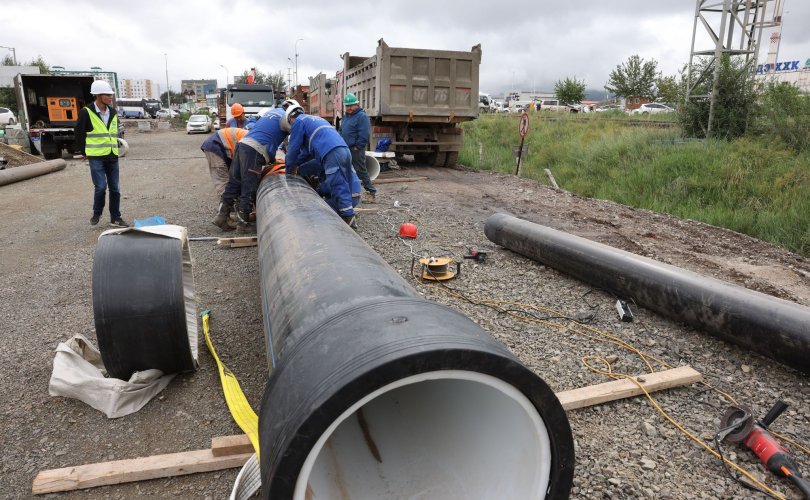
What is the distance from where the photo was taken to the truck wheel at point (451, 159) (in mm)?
12750

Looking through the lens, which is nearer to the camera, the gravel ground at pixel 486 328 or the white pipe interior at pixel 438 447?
the white pipe interior at pixel 438 447

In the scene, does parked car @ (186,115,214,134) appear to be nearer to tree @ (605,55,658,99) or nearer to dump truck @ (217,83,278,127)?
dump truck @ (217,83,278,127)

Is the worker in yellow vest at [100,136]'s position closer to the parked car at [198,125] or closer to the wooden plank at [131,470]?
the wooden plank at [131,470]

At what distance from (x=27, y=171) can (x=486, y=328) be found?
1199 cm

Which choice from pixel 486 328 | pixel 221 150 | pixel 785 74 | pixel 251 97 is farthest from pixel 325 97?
pixel 785 74

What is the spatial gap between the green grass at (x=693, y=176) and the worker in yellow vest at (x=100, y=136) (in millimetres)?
7682

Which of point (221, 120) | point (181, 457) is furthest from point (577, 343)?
point (221, 120)

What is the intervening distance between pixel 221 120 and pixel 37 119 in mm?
6118

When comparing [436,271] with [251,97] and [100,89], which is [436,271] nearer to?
[100,89]

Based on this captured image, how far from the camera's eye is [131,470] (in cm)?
232

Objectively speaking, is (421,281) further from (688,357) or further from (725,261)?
(725,261)

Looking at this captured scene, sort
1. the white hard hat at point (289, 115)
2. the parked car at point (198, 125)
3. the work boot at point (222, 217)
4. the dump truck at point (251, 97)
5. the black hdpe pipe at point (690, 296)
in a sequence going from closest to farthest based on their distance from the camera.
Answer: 1. the black hdpe pipe at point (690, 296)
2. the white hard hat at point (289, 115)
3. the work boot at point (222, 217)
4. the dump truck at point (251, 97)
5. the parked car at point (198, 125)

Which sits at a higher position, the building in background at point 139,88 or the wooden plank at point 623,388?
the building in background at point 139,88

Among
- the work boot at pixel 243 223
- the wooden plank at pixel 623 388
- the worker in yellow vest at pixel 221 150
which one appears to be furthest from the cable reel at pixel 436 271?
the worker in yellow vest at pixel 221 150
